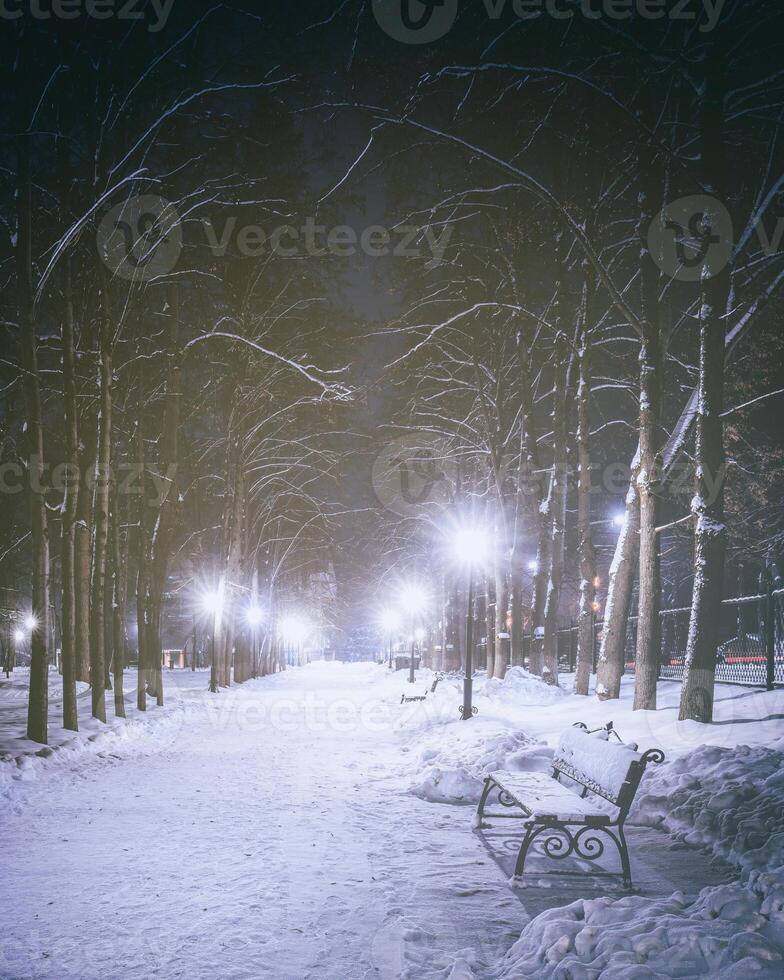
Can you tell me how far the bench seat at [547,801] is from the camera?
5617mm

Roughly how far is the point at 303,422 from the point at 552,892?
23.7 metres

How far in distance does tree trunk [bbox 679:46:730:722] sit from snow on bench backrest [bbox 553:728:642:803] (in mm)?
2906

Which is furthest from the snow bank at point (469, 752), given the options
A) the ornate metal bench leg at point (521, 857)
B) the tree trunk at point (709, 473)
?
the ornate metal bench leg at point (521, 857)

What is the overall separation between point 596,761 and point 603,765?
249mm

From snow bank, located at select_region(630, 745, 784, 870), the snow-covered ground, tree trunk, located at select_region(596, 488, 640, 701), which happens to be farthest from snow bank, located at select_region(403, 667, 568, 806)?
tree trunk, located at select_region(596, 488, 640, 701)

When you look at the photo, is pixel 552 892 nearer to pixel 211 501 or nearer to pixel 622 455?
pixel 622 455

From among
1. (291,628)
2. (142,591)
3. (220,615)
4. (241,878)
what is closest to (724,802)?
(241,878)

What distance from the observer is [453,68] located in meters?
9.86

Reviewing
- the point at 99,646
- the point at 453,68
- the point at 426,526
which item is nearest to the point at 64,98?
the point at 453,68

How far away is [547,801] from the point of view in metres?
6.04

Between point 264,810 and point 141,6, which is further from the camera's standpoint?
point 141,6

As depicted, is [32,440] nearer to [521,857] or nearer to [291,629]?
[521,857]

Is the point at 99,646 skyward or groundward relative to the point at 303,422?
groundward

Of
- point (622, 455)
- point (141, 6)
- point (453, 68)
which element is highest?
point (141, 6)
